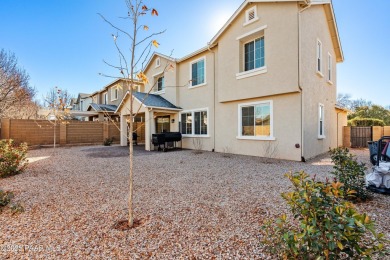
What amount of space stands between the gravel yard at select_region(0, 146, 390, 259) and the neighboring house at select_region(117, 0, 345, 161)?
3609mm

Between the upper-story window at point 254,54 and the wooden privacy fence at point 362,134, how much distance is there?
10918 mm

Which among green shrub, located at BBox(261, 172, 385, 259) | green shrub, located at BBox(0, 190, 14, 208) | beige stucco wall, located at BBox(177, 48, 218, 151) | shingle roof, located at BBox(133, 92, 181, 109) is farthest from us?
shingle roof, located at BBox(133, 92, 181, 109)

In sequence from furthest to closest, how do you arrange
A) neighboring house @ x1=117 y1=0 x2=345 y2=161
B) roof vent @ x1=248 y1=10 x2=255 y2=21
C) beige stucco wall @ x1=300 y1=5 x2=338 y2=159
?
roof vent @ x1=248 y1=10 x2=255 y2=21 → beige stucco wall @ x1=300 y1=5 x2=338 y2=159 → neighboring house @ x1=117 y1=0 x2=345 y2=161

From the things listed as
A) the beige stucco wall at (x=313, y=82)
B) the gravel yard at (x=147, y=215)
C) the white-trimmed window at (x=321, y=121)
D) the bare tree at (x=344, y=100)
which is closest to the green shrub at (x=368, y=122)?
the beige stucco wall at (x=313, y=82)

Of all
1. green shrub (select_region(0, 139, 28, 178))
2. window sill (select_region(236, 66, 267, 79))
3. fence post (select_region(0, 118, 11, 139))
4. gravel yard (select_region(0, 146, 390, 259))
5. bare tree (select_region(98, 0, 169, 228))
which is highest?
window sill (select_region(236, 66, 267, 79))

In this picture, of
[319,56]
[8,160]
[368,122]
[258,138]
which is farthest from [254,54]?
[368,122]

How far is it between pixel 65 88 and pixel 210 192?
3613 cm

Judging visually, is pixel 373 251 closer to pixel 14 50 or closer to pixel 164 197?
pixel 164 197

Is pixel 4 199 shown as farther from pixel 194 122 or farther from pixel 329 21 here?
pixel 329 21

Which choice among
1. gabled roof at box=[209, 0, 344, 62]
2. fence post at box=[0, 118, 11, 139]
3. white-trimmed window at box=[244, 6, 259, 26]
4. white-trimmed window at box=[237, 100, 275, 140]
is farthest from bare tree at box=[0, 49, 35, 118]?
white-trimmed window at box=[244, 6, 259, 26]

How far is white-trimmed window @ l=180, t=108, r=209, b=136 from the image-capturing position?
13.6 m

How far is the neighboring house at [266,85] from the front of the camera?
30.4 feet

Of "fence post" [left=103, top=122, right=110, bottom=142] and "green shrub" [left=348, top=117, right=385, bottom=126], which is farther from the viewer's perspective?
"fence post" [left=103, top=122, right=110, bottom=142]

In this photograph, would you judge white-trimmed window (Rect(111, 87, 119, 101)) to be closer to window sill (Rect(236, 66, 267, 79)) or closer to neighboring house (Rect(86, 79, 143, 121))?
neighboring house (Rect(86, 79, 143, 121))
